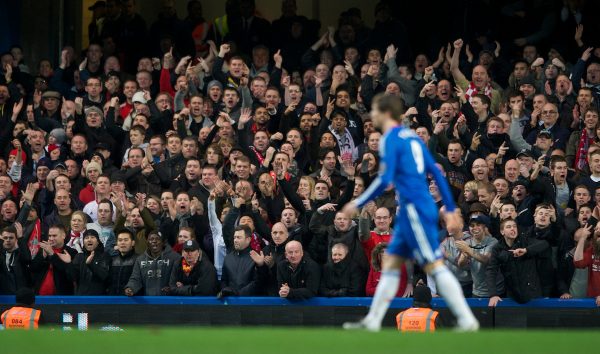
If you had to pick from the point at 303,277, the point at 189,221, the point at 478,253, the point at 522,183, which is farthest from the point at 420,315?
the point at 189,221

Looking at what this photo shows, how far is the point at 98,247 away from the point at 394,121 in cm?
668

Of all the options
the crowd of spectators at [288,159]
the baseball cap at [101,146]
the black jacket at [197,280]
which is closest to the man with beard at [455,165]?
the crowd of spectators at [288,159]

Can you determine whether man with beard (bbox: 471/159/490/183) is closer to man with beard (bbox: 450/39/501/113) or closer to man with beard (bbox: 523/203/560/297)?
man with beard (bbox: 523/203/560/297)

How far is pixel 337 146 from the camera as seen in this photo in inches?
647

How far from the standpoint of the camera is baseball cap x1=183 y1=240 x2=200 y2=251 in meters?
14.4

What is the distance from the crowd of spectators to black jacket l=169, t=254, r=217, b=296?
0.09 ft

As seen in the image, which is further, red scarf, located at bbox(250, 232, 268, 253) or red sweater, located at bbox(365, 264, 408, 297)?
red scarf, located at bbox(250, 232, 268, 253)

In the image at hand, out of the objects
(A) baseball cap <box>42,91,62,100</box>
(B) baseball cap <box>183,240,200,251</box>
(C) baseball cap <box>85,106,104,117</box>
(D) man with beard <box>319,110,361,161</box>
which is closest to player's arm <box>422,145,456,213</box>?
(B) baseball cap <box>183,240,200,251</box>

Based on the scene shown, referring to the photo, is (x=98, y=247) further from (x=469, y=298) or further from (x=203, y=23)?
(x=203, y=23)

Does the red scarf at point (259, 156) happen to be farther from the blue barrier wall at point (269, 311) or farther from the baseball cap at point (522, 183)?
the baseball cap at point (522, 183)

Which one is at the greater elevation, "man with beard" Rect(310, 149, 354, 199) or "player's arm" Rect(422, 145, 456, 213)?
"man with beard" Rect(310, 149, 354, 199)

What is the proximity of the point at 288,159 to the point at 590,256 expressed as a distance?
4.03 m

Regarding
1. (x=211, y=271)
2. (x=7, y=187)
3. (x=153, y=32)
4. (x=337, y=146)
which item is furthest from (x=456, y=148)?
(x=153, y=32)

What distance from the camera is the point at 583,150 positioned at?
51.7ft
